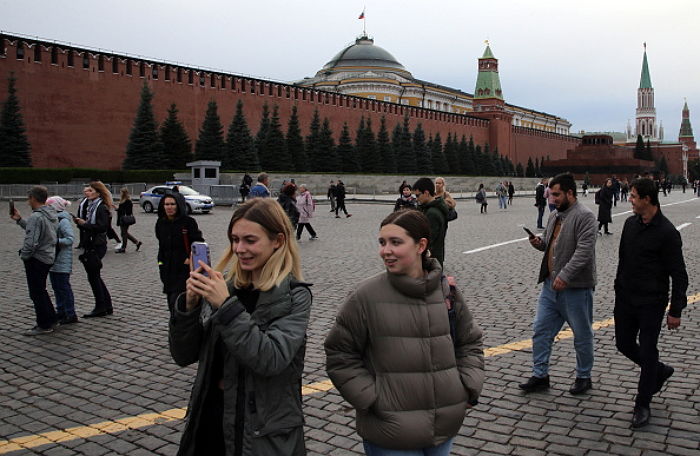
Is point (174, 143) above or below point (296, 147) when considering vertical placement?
below

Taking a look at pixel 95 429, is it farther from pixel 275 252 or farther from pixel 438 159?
pixel 438 159

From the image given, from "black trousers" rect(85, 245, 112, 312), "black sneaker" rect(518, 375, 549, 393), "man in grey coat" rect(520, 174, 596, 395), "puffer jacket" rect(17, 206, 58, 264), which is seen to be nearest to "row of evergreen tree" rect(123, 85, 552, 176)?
"black trousers" rect(85, 245, 112, 312)

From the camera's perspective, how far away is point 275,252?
7.58 ft

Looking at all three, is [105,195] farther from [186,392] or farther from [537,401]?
[537,401]

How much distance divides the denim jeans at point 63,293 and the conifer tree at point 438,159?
2067 inches

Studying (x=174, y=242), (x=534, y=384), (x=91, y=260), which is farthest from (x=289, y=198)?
(x=534, y=384)

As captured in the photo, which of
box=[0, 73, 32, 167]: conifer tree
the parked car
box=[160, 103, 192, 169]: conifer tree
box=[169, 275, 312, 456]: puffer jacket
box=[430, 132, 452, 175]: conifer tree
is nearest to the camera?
box=[169, 275, 312, 456]: puffer jacket

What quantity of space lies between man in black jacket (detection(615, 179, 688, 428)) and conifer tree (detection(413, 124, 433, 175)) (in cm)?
5205

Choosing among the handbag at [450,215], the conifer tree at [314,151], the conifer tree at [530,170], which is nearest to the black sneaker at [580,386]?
the handbag at [450,215]

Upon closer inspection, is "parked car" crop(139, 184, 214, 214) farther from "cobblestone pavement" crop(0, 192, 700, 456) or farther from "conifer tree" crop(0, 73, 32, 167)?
"cobblestone pavement" crop(0, 192, 700, 456)

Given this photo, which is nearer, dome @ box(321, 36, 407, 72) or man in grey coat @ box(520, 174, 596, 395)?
man in grey coat @ box(520, 174, 596, 395)

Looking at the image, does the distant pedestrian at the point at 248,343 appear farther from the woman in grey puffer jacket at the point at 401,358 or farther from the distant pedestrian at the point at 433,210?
the distant pedestrian at the point at 433,210

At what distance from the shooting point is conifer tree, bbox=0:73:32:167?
31.0m

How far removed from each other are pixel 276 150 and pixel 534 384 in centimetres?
3936
